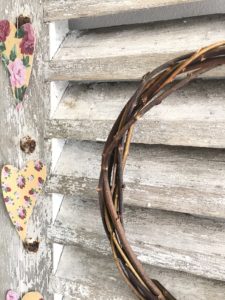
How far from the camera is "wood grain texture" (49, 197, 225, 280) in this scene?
0.81 meters

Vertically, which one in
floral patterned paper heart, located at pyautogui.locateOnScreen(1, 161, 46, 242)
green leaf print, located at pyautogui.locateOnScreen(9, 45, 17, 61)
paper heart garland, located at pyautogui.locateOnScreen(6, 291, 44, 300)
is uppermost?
green leaf print, located at pyautogui.locateOnScreen(9, 45, 17, 61)

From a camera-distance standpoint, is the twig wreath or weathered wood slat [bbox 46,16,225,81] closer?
the twig wreath

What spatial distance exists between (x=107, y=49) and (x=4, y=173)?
0.99ft

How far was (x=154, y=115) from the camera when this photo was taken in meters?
0.84

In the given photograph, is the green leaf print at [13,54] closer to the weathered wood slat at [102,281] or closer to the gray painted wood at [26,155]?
the gray painted wood at [26,155]

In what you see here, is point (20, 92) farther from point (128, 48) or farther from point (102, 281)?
point (102, 281)

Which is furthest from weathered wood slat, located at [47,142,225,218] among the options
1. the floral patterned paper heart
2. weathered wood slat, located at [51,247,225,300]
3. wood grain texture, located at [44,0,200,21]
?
wood grain texture, located at [44,0,200,21]

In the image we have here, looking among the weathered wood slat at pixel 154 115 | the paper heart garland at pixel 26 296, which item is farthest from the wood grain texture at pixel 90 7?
the paper heart garland at pixel 26 296

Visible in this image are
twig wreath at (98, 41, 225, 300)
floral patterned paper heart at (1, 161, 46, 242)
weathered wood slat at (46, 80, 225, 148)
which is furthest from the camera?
floral patterned paper heart at (1, 161, 46, 242)

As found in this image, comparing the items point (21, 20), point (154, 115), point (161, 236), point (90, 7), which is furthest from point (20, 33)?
point (161, 236)

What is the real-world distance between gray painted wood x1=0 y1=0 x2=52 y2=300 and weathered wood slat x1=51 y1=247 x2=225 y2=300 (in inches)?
1.7

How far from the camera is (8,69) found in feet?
2.79

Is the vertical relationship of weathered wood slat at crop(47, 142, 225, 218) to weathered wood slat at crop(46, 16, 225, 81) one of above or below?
below

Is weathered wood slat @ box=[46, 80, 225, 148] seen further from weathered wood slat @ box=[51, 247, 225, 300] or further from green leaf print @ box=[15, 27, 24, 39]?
weathered wood slat @ box=[51, 247, 225, 300]
